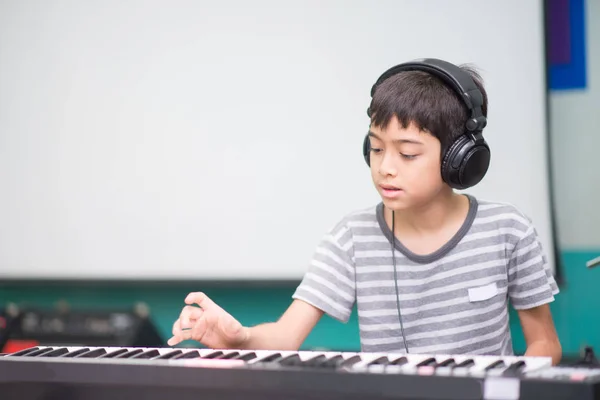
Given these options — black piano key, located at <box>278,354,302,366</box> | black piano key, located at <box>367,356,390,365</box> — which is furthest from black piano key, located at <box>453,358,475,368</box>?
black piano key, located at <box>278,354,302,366</box>

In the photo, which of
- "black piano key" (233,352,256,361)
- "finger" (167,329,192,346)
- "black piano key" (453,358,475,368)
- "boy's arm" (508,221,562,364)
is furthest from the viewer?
"boy's arm" (508,221,562,364)

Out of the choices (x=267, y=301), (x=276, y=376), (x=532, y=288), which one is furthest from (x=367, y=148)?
(x=267, y=301)

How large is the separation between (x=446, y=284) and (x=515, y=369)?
53 cm

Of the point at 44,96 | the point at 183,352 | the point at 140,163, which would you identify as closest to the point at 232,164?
the point at 140,163

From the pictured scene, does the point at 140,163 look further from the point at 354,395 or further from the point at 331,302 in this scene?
the point at 354,395

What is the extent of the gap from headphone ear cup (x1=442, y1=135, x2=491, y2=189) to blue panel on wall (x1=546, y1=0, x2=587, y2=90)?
1081mm

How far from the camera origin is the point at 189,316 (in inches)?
54.1

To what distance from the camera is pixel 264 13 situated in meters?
2.61

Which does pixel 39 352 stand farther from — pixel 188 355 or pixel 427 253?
pixel 427 253

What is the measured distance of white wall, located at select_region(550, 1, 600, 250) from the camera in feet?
7.77

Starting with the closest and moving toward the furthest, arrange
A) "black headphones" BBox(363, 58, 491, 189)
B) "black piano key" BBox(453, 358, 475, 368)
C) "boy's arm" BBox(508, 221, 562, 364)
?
"black piano key" BBox(453, 358, 475, 368), "black headphones" BBox(363, 58, 491, 189), "boy's arm" BBox(508, 221, 562, 364)

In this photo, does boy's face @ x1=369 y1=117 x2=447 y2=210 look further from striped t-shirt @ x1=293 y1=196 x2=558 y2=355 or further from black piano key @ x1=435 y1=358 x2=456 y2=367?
black piano key @ x1=435 y1=358 x2=456 y2=367

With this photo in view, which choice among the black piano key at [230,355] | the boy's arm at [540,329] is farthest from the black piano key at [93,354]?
the boy's arm at [540,329]

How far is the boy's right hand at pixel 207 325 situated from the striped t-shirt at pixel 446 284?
216mm
